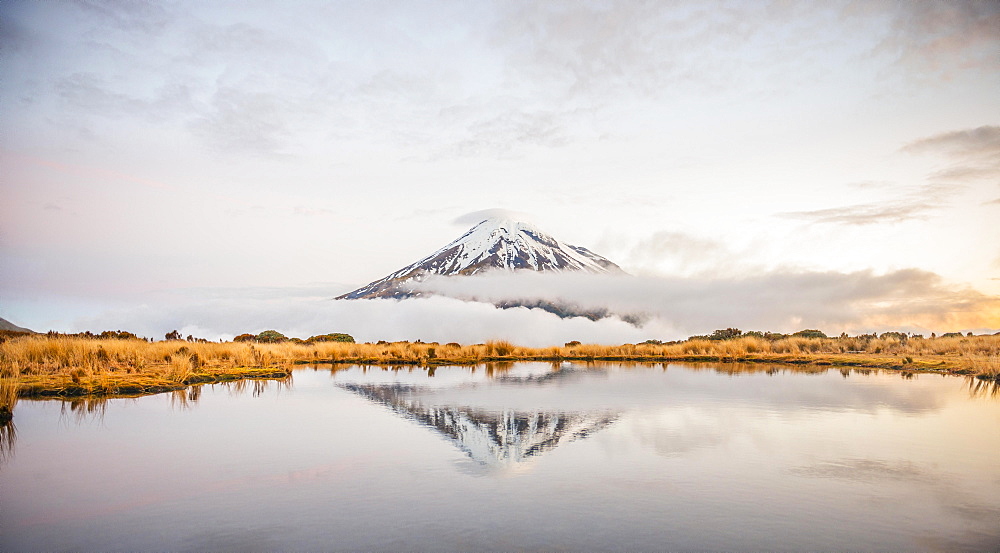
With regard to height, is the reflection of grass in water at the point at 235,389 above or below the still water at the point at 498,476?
above

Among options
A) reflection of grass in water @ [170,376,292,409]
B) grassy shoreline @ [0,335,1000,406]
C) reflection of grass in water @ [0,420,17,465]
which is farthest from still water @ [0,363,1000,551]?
grassy shoreline @ [0,335,1000,406]

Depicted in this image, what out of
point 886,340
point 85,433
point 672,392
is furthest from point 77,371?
point 886,340

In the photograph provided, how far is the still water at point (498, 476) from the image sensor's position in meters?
6.22

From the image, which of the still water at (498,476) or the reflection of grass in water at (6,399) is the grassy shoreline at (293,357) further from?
the still water at (498,476)

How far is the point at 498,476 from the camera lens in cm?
860

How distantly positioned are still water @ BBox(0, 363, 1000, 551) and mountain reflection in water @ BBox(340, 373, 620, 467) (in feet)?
0.32

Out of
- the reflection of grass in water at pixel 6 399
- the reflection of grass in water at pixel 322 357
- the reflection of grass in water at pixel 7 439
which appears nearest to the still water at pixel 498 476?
the reflection of grass in water at pixel 7 439

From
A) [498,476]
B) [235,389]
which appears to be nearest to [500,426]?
[498,476]

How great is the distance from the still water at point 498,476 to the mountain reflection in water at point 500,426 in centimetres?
10

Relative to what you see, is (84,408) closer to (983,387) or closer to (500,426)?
(500,426)

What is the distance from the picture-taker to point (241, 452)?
32.7ft

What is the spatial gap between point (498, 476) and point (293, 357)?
96.1ft

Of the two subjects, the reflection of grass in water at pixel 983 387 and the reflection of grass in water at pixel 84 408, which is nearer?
the reflection of grass in water at pixel 84 408

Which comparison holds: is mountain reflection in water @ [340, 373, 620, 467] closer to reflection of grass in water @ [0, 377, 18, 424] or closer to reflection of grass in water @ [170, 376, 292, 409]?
reflection of grass in water @ [170, 376, 292, 409]
